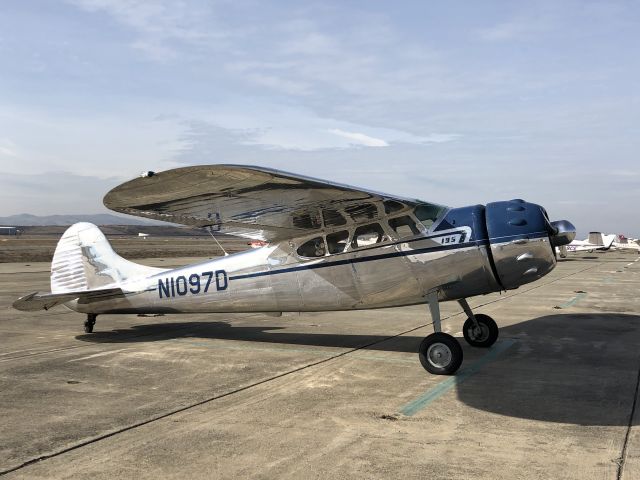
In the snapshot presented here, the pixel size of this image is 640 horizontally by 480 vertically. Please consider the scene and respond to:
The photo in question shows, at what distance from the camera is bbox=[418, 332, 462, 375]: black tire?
669 centimetres

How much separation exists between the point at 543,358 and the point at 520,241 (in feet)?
6.64

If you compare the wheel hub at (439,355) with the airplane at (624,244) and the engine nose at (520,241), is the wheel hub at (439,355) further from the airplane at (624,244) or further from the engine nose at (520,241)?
the airplane at (624,244)

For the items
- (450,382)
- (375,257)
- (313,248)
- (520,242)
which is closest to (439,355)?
(450,382)

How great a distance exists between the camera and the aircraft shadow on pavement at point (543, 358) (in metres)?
5.34

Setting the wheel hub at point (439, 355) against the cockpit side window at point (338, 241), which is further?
the cockpit side window at point (338, 241)

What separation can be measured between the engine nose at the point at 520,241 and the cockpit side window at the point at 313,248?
2427 millimetres

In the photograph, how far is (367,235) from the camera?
770 cm

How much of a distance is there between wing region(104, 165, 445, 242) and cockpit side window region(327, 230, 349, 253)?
174mm

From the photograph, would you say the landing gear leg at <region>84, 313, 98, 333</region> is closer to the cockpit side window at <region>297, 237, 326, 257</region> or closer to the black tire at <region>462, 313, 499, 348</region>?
the cockpit side window at <region>297, 237, 326, 257</region>

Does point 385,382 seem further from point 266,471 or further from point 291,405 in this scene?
point 266,471

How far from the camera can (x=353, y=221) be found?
25.3 ft

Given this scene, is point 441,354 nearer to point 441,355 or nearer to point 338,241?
point 441,355

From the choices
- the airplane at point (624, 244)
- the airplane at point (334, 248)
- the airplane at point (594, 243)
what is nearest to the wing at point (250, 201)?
the airplane at point (334, 248)

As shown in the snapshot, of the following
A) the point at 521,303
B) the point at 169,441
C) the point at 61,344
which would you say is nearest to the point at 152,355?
the point at 61,344
